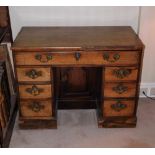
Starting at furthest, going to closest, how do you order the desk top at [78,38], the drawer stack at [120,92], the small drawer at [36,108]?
the small drawer at [36,108] → the drawer stack at [120,92] → the desk top at [78,38]

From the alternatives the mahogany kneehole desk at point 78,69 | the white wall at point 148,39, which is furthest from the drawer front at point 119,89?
the white wall at point 148,39

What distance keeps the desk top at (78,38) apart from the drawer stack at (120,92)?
86 mm

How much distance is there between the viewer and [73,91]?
7.01 ft

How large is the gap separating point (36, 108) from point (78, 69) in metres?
A: 0.48

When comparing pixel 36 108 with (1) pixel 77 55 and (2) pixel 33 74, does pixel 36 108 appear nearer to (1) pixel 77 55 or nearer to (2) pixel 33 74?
(2) pixel 33 74

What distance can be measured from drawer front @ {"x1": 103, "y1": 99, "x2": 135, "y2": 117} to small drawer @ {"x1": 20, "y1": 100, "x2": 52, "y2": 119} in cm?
45

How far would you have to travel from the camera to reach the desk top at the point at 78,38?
1595 millimetres

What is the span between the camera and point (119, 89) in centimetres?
179

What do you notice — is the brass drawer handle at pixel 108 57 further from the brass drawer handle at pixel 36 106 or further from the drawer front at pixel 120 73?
the brass drawer handle at pixel 36 106

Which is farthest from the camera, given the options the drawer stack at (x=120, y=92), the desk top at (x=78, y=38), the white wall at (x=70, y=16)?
the white wall at (x=70, y=16)

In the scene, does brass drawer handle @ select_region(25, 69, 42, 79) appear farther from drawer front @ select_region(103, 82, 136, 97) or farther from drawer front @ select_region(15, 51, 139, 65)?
drawer front @ select_region(103, 82, 136, 97)
